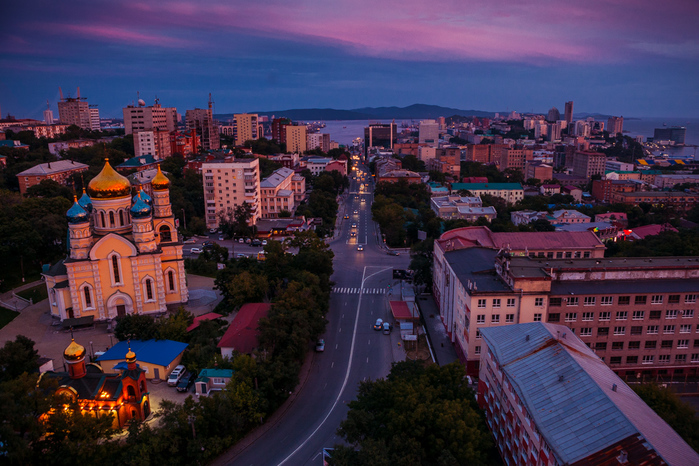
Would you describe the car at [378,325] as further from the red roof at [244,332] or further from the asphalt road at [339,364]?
the red roof at [244,332]

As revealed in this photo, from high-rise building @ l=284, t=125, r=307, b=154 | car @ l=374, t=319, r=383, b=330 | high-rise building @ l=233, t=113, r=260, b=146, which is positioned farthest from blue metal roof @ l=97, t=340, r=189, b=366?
high-rise building @ l=233, t=113, r=260, b=146

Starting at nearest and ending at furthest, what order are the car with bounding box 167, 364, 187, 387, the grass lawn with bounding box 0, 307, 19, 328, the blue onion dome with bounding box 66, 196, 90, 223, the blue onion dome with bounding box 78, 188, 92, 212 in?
the car with bounding box 167, 364, 187, 387
the blue onion dome with bounding box 66, 196, 90, 223
the grass lawn with bounding box 0, 307, 19, 328
the blue onion dome with bounding box 78, 188, 92, 212

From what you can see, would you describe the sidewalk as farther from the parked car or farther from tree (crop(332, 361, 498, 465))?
the parked car

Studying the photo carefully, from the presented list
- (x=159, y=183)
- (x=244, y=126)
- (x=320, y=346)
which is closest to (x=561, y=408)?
(x=320, y=346)

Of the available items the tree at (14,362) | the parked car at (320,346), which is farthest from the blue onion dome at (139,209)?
the parked car at (320,346)

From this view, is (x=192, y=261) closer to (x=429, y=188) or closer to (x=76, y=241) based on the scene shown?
(x=76, y=241)

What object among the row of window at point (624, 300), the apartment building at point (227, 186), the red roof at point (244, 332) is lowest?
the red roof at point (244, 332)

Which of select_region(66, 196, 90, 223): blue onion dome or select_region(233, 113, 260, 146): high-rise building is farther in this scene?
select_region(233, 113, 260, 146): high-rise building

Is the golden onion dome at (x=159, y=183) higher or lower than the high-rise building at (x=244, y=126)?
lower
